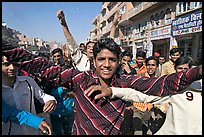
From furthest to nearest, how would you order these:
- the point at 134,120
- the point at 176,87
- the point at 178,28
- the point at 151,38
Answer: the point at 151,38 < the point at 178,28 < the point at 134,120 < the point at 176,87

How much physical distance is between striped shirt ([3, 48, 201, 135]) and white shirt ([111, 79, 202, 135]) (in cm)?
9

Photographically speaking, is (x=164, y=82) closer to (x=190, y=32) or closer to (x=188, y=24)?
(x=190, y=32)

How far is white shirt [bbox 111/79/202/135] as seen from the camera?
57.3 inches

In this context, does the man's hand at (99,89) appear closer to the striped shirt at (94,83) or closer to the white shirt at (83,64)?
the striped shirt at (94,83)

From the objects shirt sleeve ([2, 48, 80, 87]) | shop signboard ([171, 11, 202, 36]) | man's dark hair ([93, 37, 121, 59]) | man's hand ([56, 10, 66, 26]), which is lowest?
shirt sleeve ([2, 48, 80, 87])

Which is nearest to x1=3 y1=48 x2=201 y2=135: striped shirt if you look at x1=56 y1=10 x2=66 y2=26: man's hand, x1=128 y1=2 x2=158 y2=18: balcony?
x1=56 y1=10 x2=66 y2=26: man's hand

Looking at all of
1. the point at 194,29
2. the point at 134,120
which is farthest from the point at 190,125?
the point at 194,29

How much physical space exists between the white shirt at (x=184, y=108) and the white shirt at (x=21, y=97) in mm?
777

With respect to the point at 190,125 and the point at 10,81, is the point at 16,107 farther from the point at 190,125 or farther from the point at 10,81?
the point at 190,125

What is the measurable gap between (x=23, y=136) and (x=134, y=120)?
2271 mm

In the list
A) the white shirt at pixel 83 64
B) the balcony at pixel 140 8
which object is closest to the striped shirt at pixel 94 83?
the white shirt at pixel 83 64

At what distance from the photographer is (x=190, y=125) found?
1.48 meters

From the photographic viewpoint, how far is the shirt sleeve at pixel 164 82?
1.31m

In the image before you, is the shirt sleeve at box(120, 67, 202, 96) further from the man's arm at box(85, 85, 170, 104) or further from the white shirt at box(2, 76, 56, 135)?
the white shirt at box(2, 76, 56, 135)
